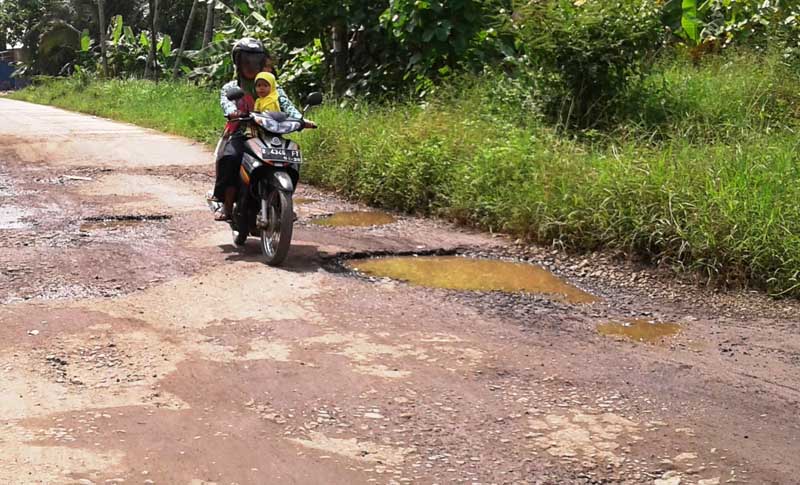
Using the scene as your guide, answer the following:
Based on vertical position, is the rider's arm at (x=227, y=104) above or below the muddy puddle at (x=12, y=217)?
above

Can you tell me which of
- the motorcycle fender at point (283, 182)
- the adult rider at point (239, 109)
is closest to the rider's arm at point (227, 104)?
the adult rider at point (239, 109)

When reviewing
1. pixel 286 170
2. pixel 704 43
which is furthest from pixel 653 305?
pixel 704 43

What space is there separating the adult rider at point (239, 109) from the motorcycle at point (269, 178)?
0.24 feet

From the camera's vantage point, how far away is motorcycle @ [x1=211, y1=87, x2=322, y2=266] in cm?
645

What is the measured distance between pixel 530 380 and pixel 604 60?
5.61 meters

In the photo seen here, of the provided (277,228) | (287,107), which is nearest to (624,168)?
(287,107)

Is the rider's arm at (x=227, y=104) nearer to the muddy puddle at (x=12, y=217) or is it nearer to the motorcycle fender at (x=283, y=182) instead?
the motorcycle fender at (x=283, y=182)

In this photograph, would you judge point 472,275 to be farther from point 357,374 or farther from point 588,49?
point 588,49

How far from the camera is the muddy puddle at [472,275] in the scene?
6.13 m

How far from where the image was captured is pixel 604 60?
9.26m

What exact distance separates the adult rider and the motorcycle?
72mm

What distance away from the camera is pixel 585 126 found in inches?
377

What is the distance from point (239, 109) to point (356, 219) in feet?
5.96

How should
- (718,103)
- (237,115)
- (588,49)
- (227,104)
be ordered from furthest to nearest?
(718,103) < (588,49) < (227,104) < (237,115)
